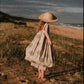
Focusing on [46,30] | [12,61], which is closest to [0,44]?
[12,61]

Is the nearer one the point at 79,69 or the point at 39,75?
the point at 39,75

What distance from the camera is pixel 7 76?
4.70 meters

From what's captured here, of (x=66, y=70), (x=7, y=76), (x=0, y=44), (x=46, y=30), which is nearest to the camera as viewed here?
(x=46, y=30)

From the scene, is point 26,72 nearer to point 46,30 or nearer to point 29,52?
point 29,52

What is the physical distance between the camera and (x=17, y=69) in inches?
208

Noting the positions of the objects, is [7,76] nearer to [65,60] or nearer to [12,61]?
[12,61]

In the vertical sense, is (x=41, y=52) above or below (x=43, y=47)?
below

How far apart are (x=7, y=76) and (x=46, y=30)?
1.85 meters

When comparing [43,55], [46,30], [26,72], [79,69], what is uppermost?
[46,30]

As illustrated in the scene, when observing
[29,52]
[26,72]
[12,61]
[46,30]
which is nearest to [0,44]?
[12,61]

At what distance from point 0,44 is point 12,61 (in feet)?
6.57

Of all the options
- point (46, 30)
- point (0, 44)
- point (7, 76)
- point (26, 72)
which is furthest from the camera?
point (0, 44)

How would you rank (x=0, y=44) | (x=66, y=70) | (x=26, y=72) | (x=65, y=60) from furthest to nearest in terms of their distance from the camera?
1. (x=0, y=44)
2. (x=65, y=60)
3. (x=66, y=70)
4. (x=26, y=72)

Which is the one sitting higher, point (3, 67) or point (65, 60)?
point (3, 67)
